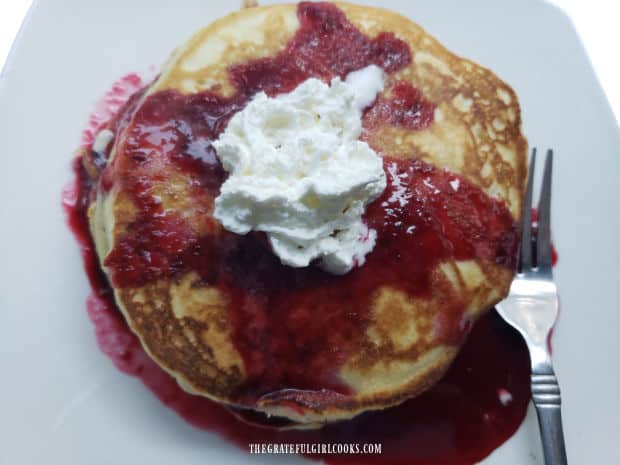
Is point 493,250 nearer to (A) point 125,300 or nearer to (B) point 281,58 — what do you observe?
(B) point 281,58

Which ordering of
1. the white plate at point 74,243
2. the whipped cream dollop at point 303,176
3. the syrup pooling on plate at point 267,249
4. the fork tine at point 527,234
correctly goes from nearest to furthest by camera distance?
the whipped cream dollop at point 303,176, the syrup pooling on plate at point 267,249, the white plate at point 74,243, the fork tine at point 527,234

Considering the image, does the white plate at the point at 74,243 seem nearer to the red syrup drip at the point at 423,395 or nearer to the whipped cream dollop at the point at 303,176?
the red syrup drip at the point at 423,395

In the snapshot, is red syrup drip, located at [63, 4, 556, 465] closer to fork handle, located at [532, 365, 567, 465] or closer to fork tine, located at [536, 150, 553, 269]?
fork handle, located at [532, 365, 567, 465]

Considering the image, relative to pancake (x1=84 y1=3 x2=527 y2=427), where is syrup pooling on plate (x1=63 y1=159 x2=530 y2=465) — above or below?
below

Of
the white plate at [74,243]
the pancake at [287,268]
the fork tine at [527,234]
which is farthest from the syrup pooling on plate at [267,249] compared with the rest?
the white plate at [74,243]

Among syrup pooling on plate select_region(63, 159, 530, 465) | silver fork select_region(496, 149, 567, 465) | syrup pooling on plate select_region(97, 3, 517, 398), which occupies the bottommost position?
syrup pooling on plate select_region(63, 159, 530, 465)

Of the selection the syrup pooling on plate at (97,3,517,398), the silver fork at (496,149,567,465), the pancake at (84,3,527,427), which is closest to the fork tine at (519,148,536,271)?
the silver fork at (496,149,567,465)

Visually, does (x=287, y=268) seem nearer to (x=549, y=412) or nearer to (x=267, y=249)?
(x=267, y=249)
